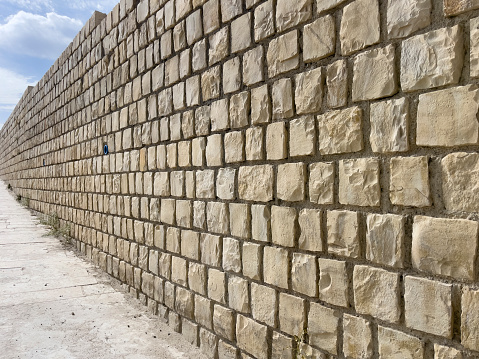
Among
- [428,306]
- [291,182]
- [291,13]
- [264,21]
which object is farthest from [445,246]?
[264,21]

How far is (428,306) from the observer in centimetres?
154

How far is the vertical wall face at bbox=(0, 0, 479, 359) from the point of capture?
4.91ft

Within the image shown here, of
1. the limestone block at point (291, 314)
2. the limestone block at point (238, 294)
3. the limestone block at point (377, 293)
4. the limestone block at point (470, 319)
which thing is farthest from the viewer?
the limestone block at point (238, 294)

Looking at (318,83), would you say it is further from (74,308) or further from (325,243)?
(74,308)

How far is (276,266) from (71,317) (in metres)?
2.37

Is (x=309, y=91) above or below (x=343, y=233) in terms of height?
above

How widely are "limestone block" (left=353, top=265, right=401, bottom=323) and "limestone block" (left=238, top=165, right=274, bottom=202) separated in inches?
29.2

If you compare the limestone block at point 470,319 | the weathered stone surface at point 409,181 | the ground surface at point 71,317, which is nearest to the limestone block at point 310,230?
the weathered stone surface at point 409,181

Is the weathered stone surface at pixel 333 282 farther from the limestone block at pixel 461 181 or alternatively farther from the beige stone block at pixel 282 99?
the beige stone block at pixel 282 99

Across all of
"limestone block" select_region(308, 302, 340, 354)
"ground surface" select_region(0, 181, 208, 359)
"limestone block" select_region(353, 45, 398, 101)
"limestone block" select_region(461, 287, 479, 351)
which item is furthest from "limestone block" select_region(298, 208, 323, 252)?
"ground surface" select_region(0, 181, 208, 359)

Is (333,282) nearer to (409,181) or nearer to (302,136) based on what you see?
(409,181)

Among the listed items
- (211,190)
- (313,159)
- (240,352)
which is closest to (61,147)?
(211,190)

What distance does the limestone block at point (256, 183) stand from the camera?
7.78ft

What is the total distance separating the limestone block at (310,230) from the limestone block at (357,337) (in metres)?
0.37
